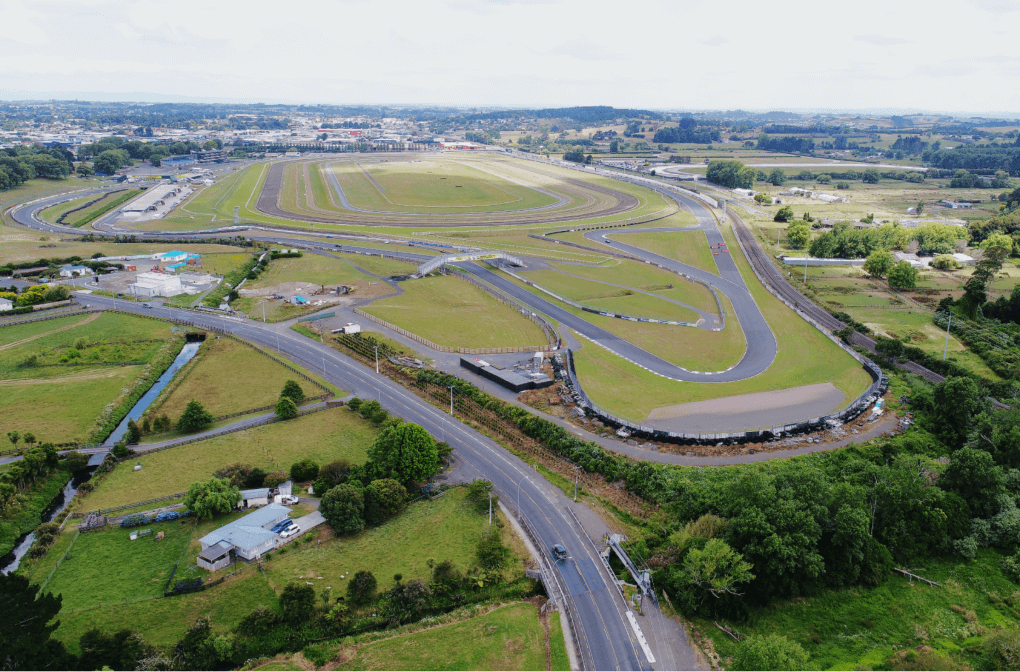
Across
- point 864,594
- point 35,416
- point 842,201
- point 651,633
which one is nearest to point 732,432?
point 864,594

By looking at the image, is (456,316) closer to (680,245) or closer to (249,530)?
(249,530)

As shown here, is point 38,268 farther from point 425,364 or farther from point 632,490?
point 632,490

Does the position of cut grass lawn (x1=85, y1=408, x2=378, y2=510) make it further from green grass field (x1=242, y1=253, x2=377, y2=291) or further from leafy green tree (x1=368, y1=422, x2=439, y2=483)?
green grass field (x1=242, y1=253, x2=377, y2=291)

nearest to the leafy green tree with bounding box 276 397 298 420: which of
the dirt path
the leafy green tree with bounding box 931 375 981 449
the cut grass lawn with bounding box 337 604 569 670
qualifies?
the cut grass lawn with bounding box 337 604 569 670

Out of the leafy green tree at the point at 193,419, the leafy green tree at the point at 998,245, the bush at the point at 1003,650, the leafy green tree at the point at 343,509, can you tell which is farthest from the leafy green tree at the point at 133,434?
the leafy green tree at the point at 998,245

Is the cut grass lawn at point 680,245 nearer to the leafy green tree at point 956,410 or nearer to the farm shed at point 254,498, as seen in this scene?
the leafy green tree at point 956,410
